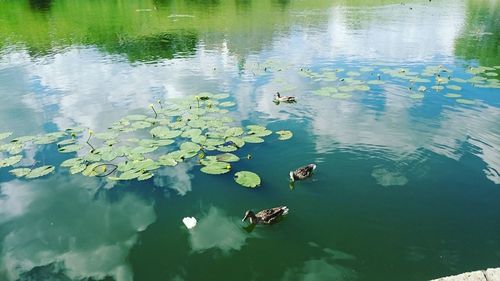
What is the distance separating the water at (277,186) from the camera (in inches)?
277

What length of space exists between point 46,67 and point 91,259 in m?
18.3

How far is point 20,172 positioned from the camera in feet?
32.7

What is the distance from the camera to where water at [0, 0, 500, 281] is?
7.03 meters

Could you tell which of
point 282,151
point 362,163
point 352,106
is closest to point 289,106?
point 352,106

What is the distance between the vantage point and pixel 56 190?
9.36 m

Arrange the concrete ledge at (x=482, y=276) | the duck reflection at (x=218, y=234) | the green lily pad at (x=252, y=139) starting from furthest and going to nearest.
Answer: the green lily pad at (x=252, y=139) < the duck reflection at (x=218, y=234) < the concrete ledge at (x=482, y=276)

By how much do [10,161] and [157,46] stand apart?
61.0ft

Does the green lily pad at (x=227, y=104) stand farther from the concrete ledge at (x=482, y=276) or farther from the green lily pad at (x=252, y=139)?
the concrete ledge at (x=482, y=276)

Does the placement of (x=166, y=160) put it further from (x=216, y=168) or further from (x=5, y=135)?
(x=5, y=135)

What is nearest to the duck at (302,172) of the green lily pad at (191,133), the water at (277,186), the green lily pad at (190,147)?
the water at (277,186)

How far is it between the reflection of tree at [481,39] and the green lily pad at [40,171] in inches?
886

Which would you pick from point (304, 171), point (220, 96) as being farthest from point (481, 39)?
point (304, 171)

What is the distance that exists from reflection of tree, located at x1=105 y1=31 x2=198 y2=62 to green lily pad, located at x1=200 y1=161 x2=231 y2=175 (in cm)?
1566

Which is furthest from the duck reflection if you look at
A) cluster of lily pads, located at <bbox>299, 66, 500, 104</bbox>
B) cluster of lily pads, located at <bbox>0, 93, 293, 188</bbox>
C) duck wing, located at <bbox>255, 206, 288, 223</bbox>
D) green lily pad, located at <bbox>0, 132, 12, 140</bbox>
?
cluster of lily pads, located at <bbox>299, 66, 500, 104</bbox>
